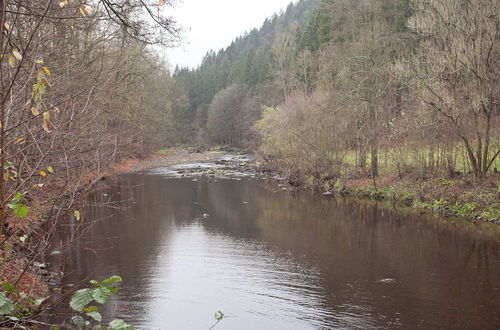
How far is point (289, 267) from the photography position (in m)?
13.2

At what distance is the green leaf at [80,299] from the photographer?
304 centimetres

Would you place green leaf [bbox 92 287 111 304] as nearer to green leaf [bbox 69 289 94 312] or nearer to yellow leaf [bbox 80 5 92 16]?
green leaf [bbox 69 289 94 312]

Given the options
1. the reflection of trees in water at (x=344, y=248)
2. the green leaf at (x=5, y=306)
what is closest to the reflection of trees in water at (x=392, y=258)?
the reflection of trees in water at (x=344, y=248)

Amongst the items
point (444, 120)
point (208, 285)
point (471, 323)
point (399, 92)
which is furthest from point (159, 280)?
point (399, 92)

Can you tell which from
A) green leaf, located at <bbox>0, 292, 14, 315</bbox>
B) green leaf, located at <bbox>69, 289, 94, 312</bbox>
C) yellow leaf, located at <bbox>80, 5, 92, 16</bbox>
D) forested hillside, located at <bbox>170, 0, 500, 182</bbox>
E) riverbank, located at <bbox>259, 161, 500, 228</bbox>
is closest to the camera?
green leaf, located at <bbox>0, 292, 14, 315</bbox>

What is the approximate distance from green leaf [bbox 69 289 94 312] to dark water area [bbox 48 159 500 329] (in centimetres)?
180

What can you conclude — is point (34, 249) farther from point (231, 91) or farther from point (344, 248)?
point (231, 91)

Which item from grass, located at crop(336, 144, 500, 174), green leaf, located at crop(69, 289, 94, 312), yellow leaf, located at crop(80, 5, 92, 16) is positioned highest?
yellow leaf, located at crop(80, 5, 92, 16)

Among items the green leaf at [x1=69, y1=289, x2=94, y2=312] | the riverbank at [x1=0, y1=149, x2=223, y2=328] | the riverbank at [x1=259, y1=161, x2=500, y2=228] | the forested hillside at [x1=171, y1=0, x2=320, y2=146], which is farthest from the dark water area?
the forested hillside at [x1=171, y1=0, x2=320, y2=146]

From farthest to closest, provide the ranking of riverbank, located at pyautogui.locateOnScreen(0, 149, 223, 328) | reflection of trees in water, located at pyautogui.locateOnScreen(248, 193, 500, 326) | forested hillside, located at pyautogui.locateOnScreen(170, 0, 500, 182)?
forested hillside, located at pyautogui.locateOnScreen(170, 0, 500, 182), reflection of trees in water, located at pyautogui.locateOnScreen(248, 193, 500, 326), riverbank, located at pyautogui.locateOnScreen(0, 149, 223, 328)

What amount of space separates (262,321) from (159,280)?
360 cm

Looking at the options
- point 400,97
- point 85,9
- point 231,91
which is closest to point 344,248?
point 85,9

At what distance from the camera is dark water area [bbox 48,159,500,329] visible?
971cm

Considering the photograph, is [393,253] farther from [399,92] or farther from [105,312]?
[399,92]
